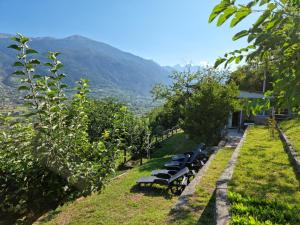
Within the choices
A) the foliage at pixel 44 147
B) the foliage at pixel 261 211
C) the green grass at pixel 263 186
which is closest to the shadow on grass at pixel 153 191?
the green grass at pixel 263 186

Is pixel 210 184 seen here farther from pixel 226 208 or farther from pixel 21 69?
pixel 21 69

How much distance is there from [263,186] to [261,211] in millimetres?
2620

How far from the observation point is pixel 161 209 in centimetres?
974

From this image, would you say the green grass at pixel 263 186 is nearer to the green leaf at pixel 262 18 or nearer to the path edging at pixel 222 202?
the path edging at pixel 222 202

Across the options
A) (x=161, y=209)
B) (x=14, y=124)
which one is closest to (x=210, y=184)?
(x=161, y=209)

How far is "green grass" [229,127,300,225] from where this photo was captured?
17.3ft

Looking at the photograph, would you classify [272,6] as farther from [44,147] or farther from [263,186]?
[263,186]

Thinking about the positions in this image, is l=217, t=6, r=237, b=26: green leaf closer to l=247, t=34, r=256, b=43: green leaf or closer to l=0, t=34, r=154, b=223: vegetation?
l=247, t=34, r=256, b=43: green leaf

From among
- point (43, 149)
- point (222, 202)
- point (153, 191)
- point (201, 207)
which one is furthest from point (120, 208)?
point (43, 149)

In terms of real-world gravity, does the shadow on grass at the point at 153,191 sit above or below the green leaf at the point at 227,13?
below

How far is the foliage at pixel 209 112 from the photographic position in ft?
71.1

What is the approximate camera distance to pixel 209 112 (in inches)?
854

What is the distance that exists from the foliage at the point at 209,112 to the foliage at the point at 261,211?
1563 centimetres

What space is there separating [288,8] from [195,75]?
49.6 meters
